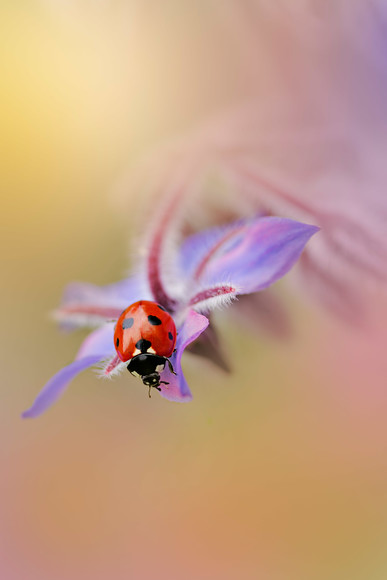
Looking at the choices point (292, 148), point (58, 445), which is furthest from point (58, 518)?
point (292, 148)

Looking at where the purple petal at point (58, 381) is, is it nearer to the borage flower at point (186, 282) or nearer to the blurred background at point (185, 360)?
the borage flower at point (186, 282)

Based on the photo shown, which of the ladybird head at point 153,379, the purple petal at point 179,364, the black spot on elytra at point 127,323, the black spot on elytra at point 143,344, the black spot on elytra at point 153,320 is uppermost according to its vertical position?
the black spot on elytra at point 127,323

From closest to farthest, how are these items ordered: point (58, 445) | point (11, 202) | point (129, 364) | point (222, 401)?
point (129, 364) → point (222, 401) → point (58, 445) → point (11, 202)

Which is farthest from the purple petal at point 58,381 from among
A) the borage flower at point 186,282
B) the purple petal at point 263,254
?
the purple petal at point 263,254

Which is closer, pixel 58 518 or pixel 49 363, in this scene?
pixel 58 518

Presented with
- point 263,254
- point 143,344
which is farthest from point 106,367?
point 263,254

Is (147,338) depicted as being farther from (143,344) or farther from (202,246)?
(202,246)

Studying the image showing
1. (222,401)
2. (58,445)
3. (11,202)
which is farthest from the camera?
(11,202)

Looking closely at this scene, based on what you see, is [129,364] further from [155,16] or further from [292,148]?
[155,16]
